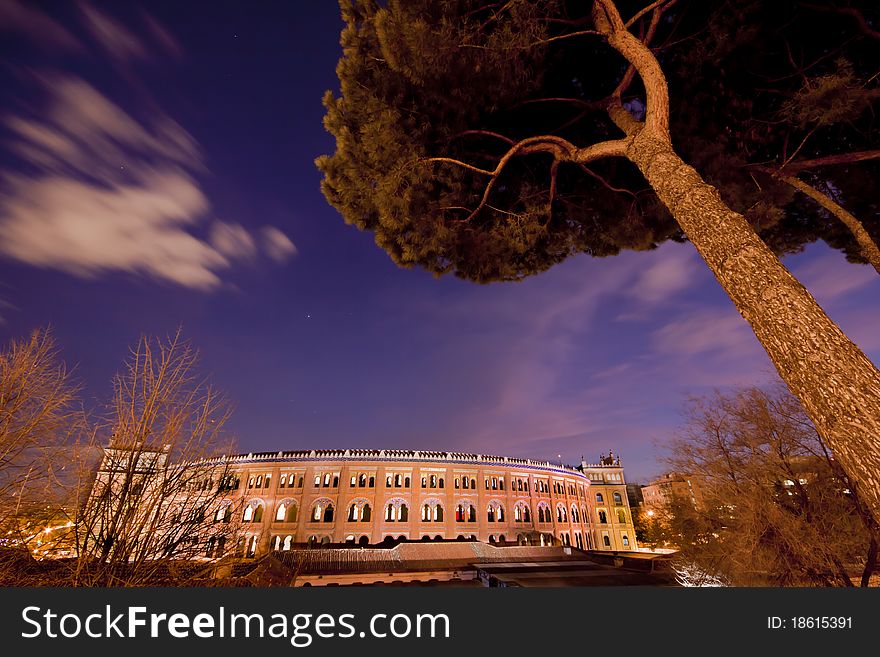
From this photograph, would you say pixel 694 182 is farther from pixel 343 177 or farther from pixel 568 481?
pixel 568 481

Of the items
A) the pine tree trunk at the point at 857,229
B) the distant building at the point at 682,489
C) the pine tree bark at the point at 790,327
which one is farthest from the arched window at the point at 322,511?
the pine tree trunk at the point at 857,229

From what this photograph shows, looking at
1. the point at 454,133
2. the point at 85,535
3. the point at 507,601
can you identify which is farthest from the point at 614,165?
the point at 85,535

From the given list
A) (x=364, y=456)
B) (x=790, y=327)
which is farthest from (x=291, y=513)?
(x=790, y=327)

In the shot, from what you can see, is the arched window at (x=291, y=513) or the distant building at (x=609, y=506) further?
the distant building at (x=609, y=506)

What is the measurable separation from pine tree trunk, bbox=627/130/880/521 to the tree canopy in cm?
343

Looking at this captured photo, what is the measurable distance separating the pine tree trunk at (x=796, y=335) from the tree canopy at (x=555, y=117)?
343 cm

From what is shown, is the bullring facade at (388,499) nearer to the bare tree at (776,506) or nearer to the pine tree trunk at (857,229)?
the bare tree at (776,506)

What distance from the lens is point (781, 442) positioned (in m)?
9.64

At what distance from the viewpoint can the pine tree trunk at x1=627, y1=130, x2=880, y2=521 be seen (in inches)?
88.6

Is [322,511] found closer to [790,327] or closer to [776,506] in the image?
[776,506]

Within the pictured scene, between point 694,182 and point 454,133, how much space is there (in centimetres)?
416

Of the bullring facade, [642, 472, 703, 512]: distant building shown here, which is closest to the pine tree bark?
[642, 472, 703, 512]: distant building

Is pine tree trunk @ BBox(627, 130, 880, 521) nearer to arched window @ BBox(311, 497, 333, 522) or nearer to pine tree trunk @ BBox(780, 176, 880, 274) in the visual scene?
pine tree trunk @ BBox(780, 176, 880, 274)

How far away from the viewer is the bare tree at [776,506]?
27.0 feet
